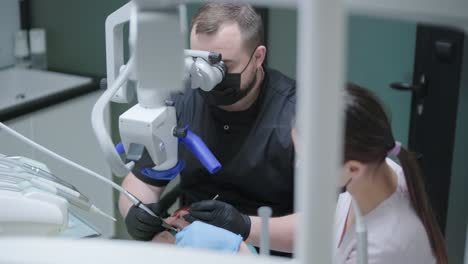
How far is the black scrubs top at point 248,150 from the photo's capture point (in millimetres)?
1923

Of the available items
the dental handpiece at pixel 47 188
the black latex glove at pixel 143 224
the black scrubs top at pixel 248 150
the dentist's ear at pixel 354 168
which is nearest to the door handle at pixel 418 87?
the black scrubs top at pixel 248 150

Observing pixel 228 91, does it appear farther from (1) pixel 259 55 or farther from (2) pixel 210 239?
(2) pixel 210 239

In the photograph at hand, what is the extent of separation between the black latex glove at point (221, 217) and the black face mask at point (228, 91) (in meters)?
0.32

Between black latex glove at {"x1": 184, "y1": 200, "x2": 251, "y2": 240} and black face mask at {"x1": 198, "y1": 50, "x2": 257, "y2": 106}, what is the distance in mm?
319

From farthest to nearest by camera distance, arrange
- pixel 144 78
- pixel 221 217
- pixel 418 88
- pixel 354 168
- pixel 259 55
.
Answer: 1. pixel 418 88
2. pixel 259 55
3. pixel 221 217
4. pixel 354 168
5. pixel 144 78

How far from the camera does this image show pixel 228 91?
6.07 ft

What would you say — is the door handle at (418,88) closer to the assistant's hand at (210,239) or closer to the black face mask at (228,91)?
the black face mask at (228,91)

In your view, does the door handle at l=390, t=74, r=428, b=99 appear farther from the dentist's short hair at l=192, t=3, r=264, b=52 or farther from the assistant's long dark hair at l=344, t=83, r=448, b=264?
the assistant's long dark hair at l=344, t=83, r=448, b=264

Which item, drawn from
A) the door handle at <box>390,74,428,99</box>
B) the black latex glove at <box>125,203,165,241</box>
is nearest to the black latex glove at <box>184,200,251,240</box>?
the black latex glove at <box>125,203,165,241</box>

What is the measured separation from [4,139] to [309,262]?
2470 millimetres

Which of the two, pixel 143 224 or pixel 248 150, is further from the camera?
pixel 248 150

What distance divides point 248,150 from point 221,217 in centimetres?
33

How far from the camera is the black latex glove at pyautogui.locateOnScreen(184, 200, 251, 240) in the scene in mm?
1657

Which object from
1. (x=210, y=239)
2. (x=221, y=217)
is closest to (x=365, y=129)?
(x=210, y=239)
